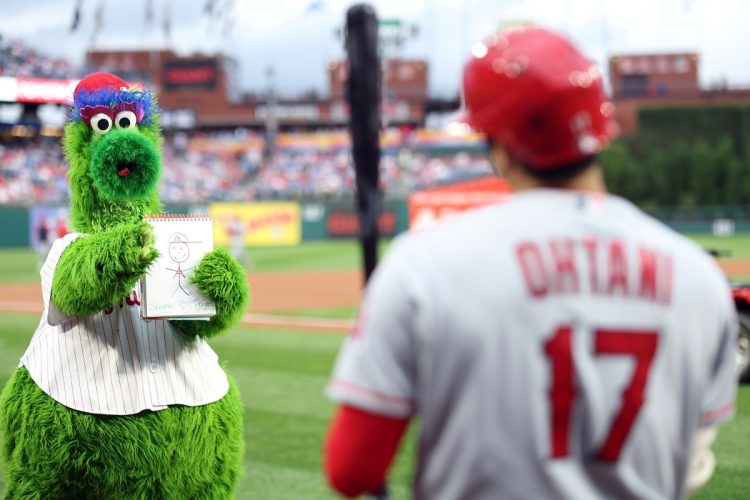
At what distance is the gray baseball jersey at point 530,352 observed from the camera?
5.64 ft

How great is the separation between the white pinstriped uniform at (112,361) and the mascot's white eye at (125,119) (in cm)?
53

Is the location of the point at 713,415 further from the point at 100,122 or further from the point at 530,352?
the point at 100,122

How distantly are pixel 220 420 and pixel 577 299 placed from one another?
2.43m

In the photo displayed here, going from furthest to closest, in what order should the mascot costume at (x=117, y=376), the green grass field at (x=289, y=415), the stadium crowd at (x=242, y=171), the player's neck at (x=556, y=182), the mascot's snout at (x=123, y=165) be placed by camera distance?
the stadium crowd at (x=242, y=171), the green grass field at (x=289, y=415), the mascot's snout at (x=123, y=165), the mascot costume at (x=117, y=376), the player's neck at (x=556, y=182)

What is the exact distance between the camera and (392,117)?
62.4 meters

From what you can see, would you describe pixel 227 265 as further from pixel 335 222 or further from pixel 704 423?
pixel 335 222

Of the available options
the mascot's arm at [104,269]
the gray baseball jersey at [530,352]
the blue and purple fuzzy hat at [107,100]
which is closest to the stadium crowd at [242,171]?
the blue and purple fuzzy hat at [107,100]

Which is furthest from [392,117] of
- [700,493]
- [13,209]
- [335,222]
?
[700,493]

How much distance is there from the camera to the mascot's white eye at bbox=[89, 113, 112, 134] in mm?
4098

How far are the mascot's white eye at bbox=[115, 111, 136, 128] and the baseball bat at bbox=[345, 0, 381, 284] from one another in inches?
97.1

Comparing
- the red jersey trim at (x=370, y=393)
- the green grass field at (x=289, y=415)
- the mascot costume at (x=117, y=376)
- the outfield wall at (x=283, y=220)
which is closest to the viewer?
the red jersey trim at (x=370, y=393)

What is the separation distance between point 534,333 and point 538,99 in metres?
0.41

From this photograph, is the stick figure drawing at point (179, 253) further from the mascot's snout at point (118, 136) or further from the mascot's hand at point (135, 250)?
the mascot's snout at point (118, 136)

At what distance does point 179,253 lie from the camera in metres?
3.78
